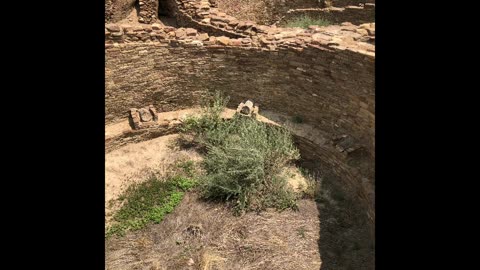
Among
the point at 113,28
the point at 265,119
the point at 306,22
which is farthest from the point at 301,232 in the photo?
the point at 306,22

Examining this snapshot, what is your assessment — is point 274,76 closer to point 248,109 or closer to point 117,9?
point 248,109

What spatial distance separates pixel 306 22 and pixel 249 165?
4630 millimetres

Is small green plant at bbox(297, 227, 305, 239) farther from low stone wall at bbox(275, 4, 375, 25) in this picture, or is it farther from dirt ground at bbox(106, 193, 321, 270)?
low stone wall at bbox(275, 4, 375, 25)

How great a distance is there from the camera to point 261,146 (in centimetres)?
668

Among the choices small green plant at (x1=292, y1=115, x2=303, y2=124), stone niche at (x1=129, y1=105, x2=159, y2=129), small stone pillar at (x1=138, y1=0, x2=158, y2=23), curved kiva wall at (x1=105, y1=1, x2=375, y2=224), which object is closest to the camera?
curved kiva wall at (x1=105, y1=1, x2=375, y2=224)

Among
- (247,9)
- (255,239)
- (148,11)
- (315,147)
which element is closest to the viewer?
(255,239)

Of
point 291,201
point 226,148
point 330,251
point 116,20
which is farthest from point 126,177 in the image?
point 116,20

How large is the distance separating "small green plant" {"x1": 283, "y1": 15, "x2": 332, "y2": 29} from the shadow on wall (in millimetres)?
4115

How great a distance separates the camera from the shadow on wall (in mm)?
5348

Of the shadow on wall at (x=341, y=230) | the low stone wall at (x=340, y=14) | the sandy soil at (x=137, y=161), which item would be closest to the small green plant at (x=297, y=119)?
the shadow on wall at (x=341, y=230)

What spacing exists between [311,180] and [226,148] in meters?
1.31

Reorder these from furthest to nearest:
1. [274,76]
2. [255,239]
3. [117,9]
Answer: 1. [117,9]
2. [274,76]
3. [255,239]

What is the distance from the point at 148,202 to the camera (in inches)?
255

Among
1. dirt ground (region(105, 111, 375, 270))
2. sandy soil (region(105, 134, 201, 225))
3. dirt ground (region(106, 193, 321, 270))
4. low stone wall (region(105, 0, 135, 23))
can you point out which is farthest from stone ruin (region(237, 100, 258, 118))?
low stone wall (region(105, 0, 135, 23))
